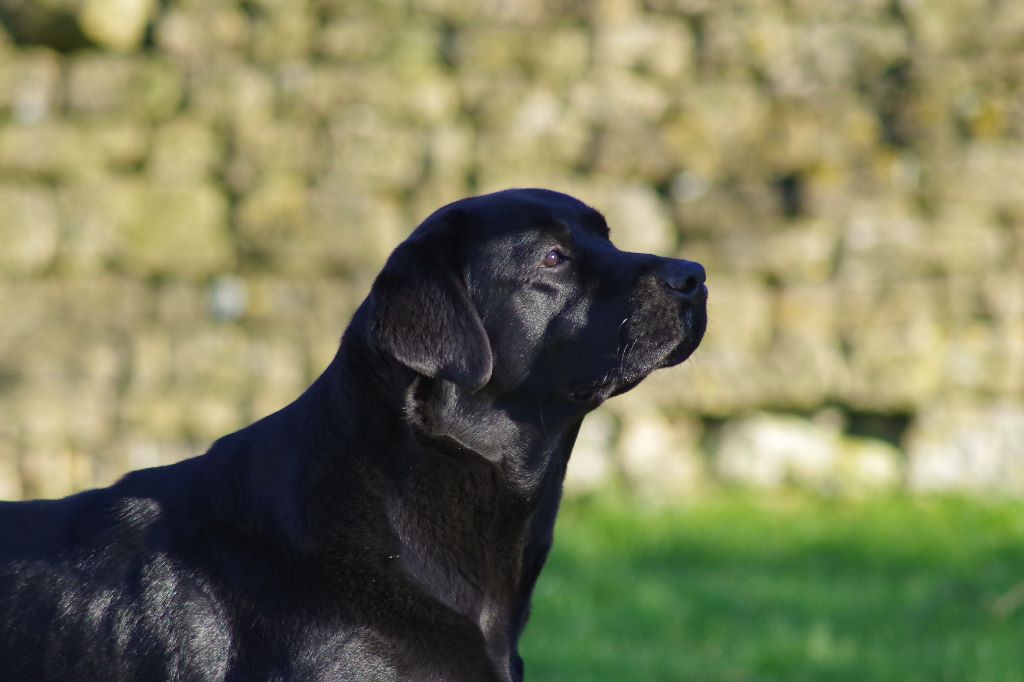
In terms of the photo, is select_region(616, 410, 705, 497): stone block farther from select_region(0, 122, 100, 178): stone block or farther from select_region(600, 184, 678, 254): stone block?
select_region(0, 122, 100, 178): stone block

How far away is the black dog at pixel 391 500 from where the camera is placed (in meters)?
2.91

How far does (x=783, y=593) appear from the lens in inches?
223

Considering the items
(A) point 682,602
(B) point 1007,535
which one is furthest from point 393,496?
(B) point 1007,535

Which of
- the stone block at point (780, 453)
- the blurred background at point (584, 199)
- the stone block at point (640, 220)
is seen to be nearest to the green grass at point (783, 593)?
the stone block at point (780, 453)

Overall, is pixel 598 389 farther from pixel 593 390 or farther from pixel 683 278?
pixel 683 278

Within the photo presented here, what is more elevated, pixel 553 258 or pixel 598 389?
pixel 553 258

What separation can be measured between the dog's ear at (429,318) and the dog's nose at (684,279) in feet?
1.51

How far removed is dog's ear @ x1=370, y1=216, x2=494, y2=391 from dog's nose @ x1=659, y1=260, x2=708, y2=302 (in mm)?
460

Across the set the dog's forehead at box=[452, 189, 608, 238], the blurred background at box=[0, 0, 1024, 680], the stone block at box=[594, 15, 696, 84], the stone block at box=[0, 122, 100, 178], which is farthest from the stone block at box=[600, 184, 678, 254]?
the dog's forehead at box=[452, 189, 608, 238]

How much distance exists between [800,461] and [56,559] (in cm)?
468

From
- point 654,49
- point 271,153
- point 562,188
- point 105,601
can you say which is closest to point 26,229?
point 271,153

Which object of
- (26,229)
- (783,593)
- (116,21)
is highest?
(116,21)

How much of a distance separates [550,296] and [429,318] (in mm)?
354

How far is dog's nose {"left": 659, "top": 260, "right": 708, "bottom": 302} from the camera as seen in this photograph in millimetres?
3318
